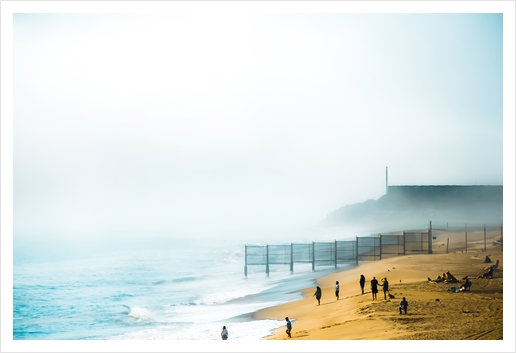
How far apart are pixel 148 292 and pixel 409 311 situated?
24.6ft

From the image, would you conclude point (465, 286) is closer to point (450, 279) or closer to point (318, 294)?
point (450, 279)

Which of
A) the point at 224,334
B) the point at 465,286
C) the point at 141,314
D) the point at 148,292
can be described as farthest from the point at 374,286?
the point at 148,292

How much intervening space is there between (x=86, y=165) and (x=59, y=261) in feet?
26.0

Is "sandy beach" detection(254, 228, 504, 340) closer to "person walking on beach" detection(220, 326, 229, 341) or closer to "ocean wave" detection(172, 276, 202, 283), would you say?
"person walking on beach" detection(220, 326, 229, 341)

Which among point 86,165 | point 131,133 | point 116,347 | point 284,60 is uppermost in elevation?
point 284,60

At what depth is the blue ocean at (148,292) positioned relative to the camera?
8.55m

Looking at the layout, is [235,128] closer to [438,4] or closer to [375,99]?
[375,99]

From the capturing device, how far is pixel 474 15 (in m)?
8.02

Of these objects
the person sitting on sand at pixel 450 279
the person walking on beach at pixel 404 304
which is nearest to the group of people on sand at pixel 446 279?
the person sitting on sand at pixel 450 279

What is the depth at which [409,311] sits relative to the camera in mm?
7312

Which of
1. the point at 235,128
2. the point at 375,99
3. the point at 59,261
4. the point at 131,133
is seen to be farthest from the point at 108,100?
the point at 59,261

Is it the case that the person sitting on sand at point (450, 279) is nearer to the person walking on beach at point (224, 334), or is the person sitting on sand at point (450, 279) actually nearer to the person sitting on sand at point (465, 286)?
the person sitting on sand at point (465, 286)

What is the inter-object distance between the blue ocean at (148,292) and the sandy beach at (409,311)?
628mm

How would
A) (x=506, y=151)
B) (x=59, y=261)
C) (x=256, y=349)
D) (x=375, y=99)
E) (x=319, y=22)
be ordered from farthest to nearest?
(x=59, y=261) < (x=375, y=99) < (x=319, y=22) < (x=506, y=151) < (x=256, y=349)
